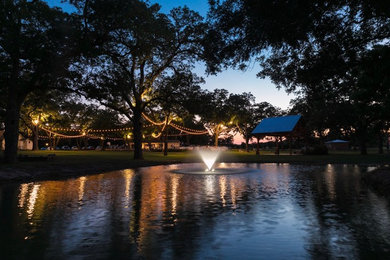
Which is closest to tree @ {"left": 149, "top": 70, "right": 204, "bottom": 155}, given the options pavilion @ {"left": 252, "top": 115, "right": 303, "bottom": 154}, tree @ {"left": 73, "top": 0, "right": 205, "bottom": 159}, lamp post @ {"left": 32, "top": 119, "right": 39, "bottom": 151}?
tree @ {"left": 73, "top": 0, "right": 205, "bottom": 159}

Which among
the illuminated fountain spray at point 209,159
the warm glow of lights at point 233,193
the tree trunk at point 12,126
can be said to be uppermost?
the tree trunk at point 12,126

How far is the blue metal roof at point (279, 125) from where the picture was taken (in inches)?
2111

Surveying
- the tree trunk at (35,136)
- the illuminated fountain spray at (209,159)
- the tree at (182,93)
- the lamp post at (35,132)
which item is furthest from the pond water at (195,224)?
the tree trunk at (35,136)

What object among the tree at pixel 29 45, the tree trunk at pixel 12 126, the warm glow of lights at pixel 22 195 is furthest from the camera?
the tree trunk at pixel 12 126

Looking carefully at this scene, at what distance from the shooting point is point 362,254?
5.45 metres

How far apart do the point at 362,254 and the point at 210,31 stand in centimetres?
942

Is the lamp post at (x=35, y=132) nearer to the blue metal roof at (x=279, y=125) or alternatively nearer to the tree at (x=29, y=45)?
the tree at (x=29, y=45)

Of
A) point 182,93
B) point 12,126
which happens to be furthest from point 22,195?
point 182,93

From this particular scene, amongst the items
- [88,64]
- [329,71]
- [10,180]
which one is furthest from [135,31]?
[329,71]

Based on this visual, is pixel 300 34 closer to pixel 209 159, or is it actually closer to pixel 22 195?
pixel 22 195

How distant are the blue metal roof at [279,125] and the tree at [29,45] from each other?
37031 millimetres

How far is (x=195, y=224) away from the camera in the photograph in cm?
767

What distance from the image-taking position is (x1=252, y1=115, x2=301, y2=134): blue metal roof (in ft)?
176

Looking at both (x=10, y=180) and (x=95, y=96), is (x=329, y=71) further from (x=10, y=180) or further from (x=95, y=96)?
(x=95, y=96)
